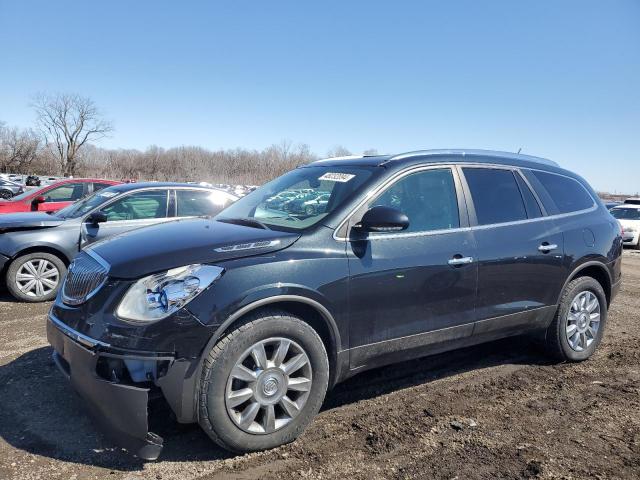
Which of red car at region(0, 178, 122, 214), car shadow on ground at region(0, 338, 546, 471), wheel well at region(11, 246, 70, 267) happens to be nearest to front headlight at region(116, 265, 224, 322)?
car shadow on ground at region(0, 338, 546, 471)

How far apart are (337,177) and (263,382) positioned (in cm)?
170

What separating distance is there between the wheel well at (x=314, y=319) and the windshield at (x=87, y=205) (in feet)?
16.3

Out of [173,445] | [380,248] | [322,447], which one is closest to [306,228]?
[380,248]

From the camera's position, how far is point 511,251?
13.0 ft

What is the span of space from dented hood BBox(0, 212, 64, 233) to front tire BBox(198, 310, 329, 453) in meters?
5.11

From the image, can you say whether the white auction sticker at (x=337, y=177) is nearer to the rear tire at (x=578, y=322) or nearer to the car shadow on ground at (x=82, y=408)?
the car shadow on ground at (x=82, y=408)

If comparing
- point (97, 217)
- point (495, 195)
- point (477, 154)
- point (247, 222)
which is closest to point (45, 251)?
point (97, 217)

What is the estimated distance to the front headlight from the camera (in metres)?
2.66

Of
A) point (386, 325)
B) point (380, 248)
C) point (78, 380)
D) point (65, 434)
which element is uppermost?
point (380, 248)

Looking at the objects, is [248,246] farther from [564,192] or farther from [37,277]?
[37,277]

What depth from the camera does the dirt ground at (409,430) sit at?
2.79m

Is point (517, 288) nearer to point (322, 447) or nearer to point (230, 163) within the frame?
point (322, 447)

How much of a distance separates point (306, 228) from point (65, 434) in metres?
2.04

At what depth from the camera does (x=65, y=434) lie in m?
3.11
